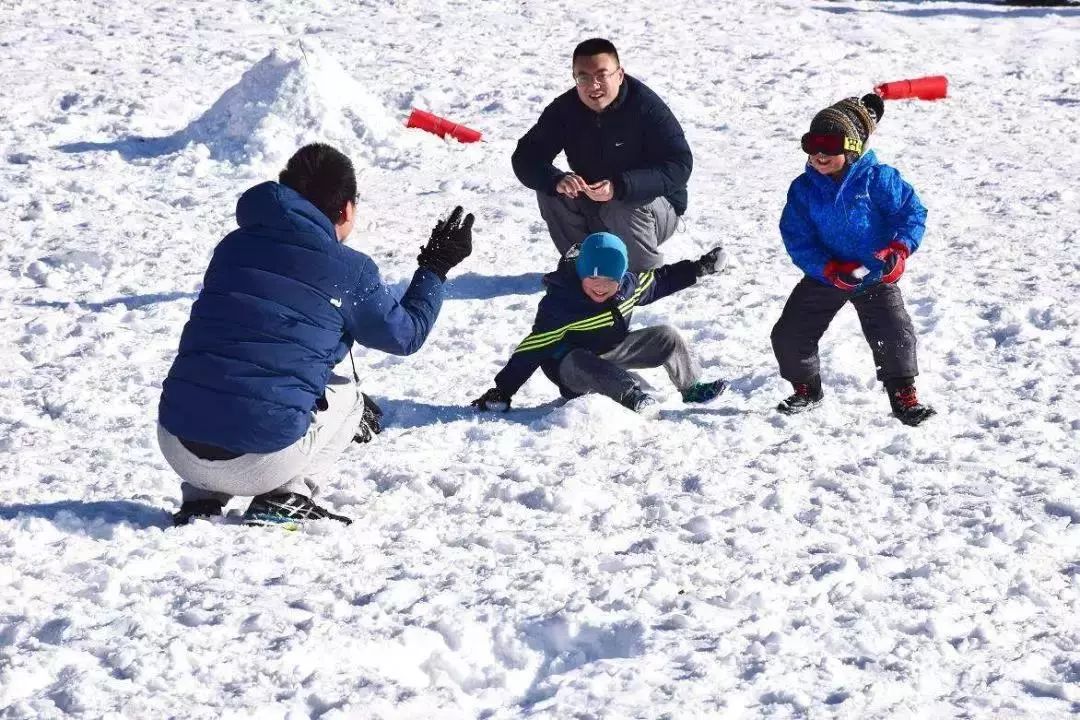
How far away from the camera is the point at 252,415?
4465mm

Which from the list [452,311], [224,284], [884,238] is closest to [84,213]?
[452,311]

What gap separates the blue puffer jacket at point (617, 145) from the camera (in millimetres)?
7285

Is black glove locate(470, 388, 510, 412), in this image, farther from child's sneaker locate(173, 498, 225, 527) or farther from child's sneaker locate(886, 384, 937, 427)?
child's sneaker locate(886, 384, 937, 427)

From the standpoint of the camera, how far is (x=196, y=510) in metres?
4.79

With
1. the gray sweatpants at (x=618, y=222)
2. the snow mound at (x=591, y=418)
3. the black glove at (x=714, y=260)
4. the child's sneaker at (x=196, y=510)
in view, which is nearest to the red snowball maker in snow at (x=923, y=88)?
the gray sweatpants at (x=618, y=222)

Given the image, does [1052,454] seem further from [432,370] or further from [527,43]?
[527,43]

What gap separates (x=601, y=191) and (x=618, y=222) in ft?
1.12

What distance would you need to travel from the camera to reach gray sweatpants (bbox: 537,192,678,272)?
739 cm

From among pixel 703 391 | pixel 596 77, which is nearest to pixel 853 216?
pixel 703 391

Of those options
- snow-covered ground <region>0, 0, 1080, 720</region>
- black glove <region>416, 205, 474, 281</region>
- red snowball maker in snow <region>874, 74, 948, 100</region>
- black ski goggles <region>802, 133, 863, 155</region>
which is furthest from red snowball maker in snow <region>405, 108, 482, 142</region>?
black glove <region>416, 205, 474, 281</region>

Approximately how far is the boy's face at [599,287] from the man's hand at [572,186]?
1.20 meters

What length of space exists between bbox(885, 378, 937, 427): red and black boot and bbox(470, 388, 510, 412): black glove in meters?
1.81

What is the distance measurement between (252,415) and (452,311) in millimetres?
3255

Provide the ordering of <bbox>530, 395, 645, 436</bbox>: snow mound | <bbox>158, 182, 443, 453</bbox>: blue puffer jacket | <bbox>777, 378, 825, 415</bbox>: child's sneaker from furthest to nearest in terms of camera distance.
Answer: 1. <bbox>777, 378, 825, 415</bbox>: child's sneaker
2. <bbox>530, 395, 645, 436</bbox>: snow mound
3. <bbox>158, 182, 443, 453</bbox>: blue puffer jacket
